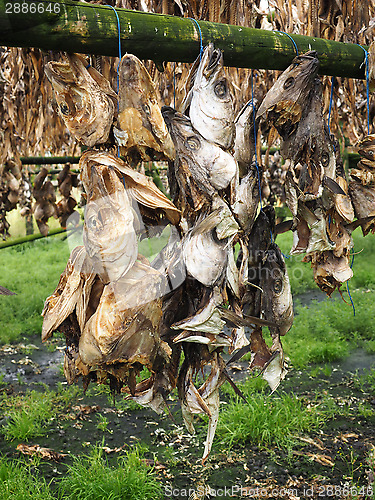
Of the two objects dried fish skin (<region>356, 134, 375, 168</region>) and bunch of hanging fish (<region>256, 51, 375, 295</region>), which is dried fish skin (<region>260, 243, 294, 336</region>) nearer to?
bunch of hanging fish (<region>256, 51, 375, 295</region>)

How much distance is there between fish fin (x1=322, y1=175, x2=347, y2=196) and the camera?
1199 mm

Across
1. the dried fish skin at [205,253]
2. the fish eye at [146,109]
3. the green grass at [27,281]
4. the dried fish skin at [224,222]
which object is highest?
the fish eye at [146,109]

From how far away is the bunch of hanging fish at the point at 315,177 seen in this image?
1.07 meters

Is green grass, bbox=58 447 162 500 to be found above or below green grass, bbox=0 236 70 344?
above

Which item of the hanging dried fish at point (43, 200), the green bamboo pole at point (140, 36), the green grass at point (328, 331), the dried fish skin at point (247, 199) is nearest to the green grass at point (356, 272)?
the green grass at point (328, 331)

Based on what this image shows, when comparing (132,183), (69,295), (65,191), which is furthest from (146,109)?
(65,191)

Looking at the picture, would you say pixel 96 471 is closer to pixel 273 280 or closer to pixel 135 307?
pixel 273 280

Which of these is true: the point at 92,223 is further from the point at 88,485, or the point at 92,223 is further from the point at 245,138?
the point at 88,485

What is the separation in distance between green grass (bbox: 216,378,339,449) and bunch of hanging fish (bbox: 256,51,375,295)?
5.09 ft

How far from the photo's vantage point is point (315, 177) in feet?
3.94

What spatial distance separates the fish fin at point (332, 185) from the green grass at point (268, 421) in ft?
5.54

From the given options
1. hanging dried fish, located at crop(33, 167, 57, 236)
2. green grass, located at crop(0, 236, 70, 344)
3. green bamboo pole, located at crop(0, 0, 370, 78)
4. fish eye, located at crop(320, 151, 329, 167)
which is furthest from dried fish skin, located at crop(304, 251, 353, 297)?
green grass, located at crop(0, 236, 70, 344)

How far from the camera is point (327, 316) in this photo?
14.8ft

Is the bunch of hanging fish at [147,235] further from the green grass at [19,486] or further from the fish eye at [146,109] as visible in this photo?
the green grass at [19,486]
